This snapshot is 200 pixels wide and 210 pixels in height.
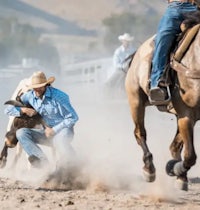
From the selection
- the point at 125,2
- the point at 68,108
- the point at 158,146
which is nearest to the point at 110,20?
the point at 125,2

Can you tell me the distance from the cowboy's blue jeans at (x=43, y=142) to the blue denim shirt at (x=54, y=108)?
112 mm

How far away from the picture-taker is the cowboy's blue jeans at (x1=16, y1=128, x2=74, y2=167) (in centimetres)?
900

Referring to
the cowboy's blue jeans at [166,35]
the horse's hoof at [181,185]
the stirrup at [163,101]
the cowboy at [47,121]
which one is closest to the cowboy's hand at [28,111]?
the cowboy at [47,121]

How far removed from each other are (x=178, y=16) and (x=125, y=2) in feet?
297

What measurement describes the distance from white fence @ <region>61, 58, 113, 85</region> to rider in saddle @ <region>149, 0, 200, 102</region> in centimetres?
1280

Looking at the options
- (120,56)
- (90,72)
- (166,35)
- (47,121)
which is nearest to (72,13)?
(90,72)

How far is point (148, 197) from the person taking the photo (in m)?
8.20

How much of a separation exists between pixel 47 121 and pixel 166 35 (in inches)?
80.2

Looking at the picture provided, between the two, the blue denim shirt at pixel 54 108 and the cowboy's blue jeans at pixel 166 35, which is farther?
the blue denim shirt at pixel 54 108

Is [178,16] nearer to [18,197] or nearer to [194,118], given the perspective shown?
[194,118]

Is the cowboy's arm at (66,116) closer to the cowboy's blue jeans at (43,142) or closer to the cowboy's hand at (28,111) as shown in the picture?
the cowboy's blue jeans at (43,142)

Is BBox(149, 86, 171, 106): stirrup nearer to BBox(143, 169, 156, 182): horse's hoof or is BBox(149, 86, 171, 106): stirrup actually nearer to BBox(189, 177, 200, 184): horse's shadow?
BBox(143, 169, 156, 182): horse's hoof

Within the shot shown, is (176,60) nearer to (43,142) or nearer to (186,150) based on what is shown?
(186,150)

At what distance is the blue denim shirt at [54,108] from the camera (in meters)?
9.19
